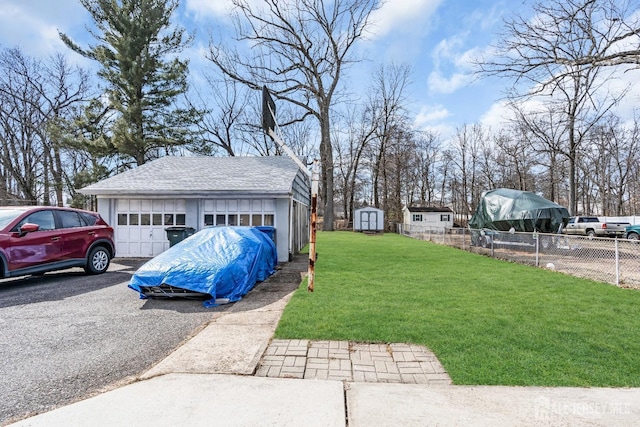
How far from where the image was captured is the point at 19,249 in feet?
21.9

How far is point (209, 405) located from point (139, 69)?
25.8 meters

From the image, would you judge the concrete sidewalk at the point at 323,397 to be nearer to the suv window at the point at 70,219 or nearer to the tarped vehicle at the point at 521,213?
the suv window at the point at 70,219

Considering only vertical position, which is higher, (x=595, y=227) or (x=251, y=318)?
(x=595, y=227)

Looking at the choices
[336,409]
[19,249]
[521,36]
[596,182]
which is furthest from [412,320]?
[596,182]

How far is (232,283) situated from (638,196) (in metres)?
46.2

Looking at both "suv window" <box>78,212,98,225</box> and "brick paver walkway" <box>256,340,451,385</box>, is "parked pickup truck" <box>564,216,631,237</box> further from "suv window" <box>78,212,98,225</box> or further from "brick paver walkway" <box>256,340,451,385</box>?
"suv window" <box>78,212,98,225</box>

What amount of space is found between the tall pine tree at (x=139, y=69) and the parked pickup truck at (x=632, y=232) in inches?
1192

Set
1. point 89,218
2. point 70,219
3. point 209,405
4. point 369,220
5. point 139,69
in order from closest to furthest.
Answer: point 209,405, point 70,219, point 89,218, point 139,69, point 369,220

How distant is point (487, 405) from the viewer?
8.36 ft

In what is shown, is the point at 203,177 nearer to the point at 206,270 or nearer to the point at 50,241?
the point at 50,241

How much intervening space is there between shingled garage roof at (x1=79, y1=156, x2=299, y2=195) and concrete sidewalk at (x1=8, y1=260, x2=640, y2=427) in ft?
26.8

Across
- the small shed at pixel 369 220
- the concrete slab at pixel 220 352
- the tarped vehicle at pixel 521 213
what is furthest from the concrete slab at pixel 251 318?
the small shed at pixel 369 220

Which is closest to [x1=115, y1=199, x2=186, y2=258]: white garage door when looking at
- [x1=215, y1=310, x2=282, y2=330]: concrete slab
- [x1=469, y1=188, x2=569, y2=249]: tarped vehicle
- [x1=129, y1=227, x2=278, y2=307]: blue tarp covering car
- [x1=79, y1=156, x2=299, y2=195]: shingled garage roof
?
[x1=79, y1=156, x2=299, y2=195]: shingled garage roof

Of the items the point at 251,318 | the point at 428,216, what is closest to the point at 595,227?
the point at 428,216
